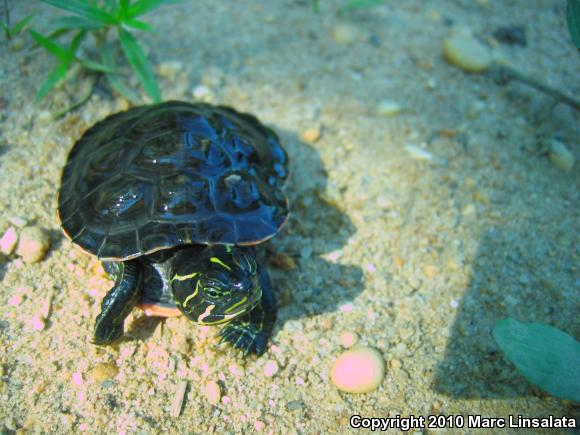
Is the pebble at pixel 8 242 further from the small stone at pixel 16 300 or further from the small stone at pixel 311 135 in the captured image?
the small stone at pixel 311 135

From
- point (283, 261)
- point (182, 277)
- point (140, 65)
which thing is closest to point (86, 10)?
point (140, 65)

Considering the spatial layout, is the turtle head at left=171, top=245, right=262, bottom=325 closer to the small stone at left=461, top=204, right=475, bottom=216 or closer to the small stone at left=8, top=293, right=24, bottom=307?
the small stone at left=8, top=293, right=24, bottom=307

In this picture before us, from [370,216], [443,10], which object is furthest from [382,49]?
[370,216]

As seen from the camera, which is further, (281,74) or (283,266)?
(281,74)

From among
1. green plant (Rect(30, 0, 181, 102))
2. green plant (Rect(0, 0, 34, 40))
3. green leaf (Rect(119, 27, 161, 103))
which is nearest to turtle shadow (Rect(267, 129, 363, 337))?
green leaf (Rect(119, 27, 161, 103))

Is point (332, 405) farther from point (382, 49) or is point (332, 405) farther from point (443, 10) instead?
point (443, 10)

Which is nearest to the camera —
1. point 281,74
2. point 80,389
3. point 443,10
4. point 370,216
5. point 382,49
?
point 80,389
